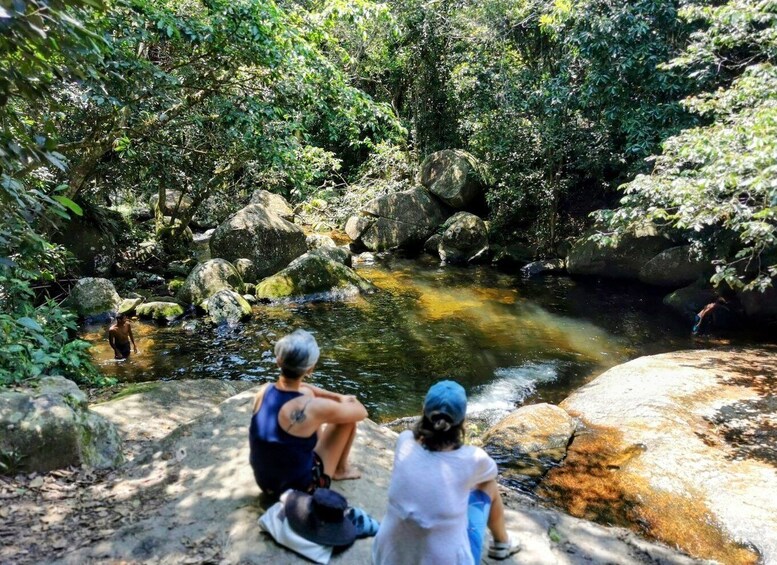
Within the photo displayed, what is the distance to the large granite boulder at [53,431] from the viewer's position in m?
3.89

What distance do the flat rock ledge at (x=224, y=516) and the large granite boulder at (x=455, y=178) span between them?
1496 cm

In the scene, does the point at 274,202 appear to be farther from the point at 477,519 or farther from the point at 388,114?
the point at 477,519

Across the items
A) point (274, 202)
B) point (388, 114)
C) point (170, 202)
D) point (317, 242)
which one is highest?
point (388, 114)

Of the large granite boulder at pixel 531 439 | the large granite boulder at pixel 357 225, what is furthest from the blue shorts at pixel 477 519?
the large granite boulder at pixel 357 225

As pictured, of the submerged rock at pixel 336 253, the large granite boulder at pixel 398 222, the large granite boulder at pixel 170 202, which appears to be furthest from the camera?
the large granite boulder at pixel 170 202

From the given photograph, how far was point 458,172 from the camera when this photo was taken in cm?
1923

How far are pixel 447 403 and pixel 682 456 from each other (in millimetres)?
4950

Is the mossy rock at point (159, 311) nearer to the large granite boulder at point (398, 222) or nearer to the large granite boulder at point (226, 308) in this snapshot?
the large granite boulder at point (226, 308)

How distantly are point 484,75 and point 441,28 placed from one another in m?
3.13

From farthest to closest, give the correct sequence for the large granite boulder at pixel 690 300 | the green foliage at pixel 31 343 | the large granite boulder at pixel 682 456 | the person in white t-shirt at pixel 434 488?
the large granite boulder at pixel 690 300
the large granite boulder at pixel 682 456
the green foliage at pixel 31 343
the person in white t-shirt at pixel 434 488

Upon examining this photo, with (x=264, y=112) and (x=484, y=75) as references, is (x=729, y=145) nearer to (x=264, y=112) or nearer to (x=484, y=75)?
(x=264, y=112)

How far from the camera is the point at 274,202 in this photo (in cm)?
2150

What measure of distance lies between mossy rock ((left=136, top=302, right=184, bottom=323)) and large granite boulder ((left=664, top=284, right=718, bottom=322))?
11249 mm

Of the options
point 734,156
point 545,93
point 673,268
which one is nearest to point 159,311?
point 734,156
